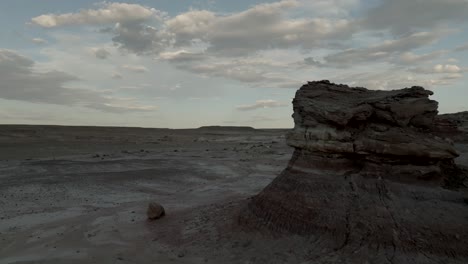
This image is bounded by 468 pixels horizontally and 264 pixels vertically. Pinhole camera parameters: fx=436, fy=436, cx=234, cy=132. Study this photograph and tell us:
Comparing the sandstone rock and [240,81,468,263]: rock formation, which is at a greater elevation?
[240,81,468,263]: rock formation

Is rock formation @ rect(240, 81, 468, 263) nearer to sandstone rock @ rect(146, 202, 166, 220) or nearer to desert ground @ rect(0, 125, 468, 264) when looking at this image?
desert ground @ rect(0, 125, 468, 264)

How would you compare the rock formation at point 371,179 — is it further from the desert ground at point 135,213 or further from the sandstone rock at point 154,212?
the sandstone rock at point 154,212

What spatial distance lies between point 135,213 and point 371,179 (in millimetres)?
5442

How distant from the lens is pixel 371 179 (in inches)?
246

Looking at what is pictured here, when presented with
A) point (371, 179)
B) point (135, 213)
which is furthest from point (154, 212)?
point (371, 179)

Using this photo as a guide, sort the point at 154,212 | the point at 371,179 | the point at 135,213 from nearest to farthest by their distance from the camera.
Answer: the point at 371,179, the point at 154,212, the point at 135,213

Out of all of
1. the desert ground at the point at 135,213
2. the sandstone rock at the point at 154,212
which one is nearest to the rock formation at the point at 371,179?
the desert ground at the point at 135,213

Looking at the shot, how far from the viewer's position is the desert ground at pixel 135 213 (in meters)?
6.51

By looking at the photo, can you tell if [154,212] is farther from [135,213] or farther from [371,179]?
[371,179]

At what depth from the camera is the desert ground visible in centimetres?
651

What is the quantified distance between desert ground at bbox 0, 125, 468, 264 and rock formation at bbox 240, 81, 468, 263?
1.10ft

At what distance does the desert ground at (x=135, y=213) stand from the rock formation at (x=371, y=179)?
0.34m

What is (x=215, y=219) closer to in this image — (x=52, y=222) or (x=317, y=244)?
(x=317, y=244)

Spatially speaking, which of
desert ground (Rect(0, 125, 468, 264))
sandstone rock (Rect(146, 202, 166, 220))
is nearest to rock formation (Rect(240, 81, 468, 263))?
desert ground (Rect(0, 125, 468, 264))
